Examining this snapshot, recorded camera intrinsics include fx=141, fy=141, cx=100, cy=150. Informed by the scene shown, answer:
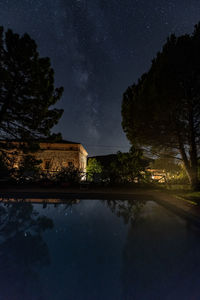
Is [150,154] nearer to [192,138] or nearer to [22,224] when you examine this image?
[192,138]

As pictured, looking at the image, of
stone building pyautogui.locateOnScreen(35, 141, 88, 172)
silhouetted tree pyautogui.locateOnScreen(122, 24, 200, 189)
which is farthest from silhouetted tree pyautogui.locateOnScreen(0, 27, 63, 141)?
stone building pyautogui.locateOnScreen(35, 141, 88, 172)

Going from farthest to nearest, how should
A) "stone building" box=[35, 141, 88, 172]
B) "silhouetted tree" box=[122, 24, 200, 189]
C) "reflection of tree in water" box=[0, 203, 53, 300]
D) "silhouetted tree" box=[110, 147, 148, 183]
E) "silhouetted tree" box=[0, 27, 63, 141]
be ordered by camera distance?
"stone building" box=[35, 141, 88, 172], "silhouetted tree" box=[110, 147, 148, 183], "silhouetted tree" box=[0, 27, 63, 141], "silhouetted tree" box=[122, 24, 200, 189], "reflection of tree in water" box=[0, 203, 53, 300]

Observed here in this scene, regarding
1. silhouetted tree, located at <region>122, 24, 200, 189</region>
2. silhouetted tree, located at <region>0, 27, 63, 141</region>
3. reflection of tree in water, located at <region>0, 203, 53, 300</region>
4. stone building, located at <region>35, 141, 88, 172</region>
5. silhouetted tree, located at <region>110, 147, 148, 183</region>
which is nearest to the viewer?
reflection of tree in water, located at <region>0, 203, 53, 300</region>

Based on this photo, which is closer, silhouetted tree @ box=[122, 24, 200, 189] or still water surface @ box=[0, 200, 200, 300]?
still water surface @ box=[0, 200, 200, 300]

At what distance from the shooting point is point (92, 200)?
791cm

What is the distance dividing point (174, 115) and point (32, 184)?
11.4 metres

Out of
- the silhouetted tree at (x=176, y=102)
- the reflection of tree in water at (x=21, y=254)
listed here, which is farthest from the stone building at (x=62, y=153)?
the reflection of tree in water at (x=21, y=254)

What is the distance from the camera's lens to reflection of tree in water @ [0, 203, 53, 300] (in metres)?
2.09

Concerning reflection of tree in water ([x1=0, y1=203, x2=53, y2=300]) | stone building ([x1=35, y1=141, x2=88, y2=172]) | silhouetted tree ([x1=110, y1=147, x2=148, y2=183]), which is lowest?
reflection of tree in water ([x1=0, y1=203, x2=53, y2=300])

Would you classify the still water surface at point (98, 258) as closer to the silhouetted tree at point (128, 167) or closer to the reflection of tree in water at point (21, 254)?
the reflection of tree in water at point (21, 254)

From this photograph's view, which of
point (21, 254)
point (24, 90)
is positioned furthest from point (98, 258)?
point (24, 90)

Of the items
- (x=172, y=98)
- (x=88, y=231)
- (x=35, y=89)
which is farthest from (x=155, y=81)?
(x=88, y=231)

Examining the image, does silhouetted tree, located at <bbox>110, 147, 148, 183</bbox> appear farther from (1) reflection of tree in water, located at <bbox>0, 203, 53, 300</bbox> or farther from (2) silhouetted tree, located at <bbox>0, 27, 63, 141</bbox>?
(1) reflection of tree in water, located at <bbox>0, 203, 53, 300</bbox>

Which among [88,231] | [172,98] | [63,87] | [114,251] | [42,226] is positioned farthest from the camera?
[63,87]
